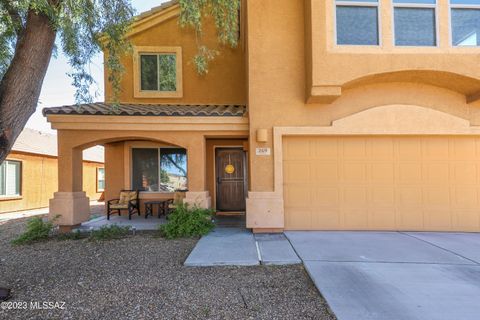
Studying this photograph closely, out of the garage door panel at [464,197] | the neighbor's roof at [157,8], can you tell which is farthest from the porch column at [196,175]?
the garage door panel at [464,197]

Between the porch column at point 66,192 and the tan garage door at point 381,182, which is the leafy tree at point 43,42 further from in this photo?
the tan garage door at point 381,182

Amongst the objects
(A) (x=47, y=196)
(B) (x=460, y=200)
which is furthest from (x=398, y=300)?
(A) (x=47, y=196)

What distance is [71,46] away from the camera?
5617 millimetres

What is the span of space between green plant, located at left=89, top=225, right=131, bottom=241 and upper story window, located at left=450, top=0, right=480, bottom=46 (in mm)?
9429

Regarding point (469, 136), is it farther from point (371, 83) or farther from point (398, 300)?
point (398, 300)

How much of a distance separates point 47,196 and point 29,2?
43.9ft

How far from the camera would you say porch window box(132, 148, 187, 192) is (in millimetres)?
9742

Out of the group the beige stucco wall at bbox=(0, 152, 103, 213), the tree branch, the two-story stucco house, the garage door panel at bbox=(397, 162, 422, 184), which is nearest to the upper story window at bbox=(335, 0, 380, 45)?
the two-story stucco house

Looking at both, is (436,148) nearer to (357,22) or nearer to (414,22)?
(414,22)

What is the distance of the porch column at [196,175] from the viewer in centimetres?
730

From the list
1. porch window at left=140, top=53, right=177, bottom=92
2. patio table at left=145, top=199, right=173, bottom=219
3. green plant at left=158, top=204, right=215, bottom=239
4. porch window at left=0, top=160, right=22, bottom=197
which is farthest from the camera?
porch window at left=0, top=160, right=22, bottom=197

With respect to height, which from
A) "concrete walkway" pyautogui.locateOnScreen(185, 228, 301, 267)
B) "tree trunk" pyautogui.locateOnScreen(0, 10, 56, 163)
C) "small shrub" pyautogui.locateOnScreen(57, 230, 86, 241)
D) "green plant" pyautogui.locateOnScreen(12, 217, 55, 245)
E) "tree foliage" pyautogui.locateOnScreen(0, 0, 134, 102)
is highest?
"tree foliage" pyautogui.locateOnScreen(0, 0, 134, 102)

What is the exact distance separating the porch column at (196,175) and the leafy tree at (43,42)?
7.61 feet

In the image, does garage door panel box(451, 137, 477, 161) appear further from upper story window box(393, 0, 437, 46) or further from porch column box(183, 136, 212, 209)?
porch column box(183, 136, 212, 209)
